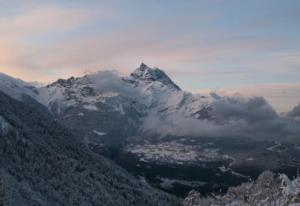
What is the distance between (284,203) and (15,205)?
471 feet

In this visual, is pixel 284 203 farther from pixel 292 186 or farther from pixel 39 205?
pixel 39 205

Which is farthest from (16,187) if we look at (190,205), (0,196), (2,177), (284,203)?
(284,203)

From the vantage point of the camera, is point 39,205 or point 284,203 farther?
point 39,205

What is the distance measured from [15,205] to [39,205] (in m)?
15.4

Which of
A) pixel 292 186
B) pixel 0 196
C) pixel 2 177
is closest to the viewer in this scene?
pixel 292 186

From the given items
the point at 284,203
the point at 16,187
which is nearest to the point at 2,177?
the point at 16,187

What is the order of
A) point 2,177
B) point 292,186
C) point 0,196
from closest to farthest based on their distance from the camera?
1. point 292,186
2. point 0,196
3. point 2,177

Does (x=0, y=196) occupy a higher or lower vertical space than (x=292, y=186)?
lower

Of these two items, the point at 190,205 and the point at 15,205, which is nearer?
the point at 15,205

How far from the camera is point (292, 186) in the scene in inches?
1892

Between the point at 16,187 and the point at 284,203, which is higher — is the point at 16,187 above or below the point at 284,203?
below

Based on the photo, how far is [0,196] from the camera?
174 metres

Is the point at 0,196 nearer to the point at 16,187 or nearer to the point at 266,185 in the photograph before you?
the point at 16,187

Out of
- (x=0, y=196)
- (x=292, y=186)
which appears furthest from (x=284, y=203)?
(x=0, y=196)
